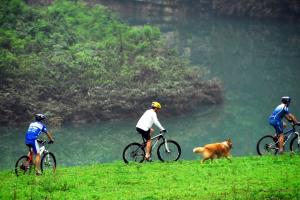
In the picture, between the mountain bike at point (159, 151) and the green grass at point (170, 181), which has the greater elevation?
the mountain bike at point (159, 151)

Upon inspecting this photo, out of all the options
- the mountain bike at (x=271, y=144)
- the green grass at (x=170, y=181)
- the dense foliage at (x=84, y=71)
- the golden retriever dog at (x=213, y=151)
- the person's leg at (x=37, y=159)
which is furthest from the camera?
the dense foliage at (x=84, y=71)

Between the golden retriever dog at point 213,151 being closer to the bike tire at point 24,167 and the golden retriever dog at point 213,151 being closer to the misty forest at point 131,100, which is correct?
the misty forest at point 131,100

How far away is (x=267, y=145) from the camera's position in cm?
2255

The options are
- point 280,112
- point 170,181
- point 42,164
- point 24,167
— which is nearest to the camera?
point 170,181

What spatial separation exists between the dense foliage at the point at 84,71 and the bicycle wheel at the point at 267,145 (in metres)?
19.7

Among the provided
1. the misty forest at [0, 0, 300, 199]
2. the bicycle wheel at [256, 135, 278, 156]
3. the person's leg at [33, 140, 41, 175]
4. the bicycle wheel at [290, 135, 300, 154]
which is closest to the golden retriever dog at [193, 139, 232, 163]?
the misty forest at [0, 0, 300, 199]

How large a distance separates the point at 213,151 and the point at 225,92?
29464mm

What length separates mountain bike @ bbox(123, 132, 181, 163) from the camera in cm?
2105

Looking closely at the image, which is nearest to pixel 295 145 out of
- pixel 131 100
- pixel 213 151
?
pixel 213 151

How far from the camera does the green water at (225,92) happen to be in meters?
34.8

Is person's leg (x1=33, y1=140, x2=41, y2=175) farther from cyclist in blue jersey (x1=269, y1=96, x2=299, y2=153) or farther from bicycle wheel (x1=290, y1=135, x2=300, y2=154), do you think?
bicycle wheel (x1=290, y1=135, x2=300, y2=154)

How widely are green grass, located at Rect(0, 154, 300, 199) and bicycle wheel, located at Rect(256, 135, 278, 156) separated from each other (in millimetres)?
1248

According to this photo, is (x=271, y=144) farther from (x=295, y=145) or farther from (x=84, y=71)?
(x=84, y=71)

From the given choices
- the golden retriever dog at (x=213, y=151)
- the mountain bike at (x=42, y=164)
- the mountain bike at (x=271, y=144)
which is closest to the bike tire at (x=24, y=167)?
the mountain bike at (x=42, y=164)
